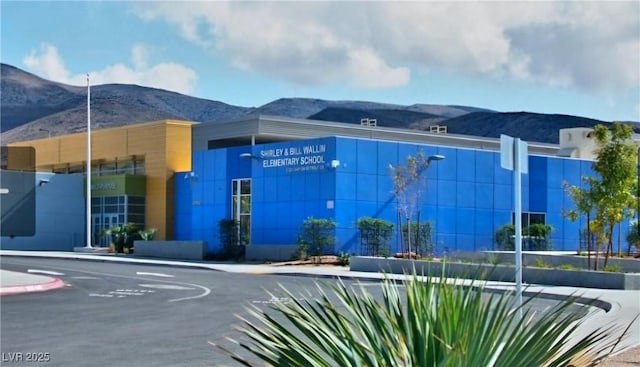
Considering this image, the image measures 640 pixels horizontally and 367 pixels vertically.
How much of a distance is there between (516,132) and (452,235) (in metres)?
103

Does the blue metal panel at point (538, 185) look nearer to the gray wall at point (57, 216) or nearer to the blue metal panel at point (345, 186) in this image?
the blue metal panel at point (345, 186)

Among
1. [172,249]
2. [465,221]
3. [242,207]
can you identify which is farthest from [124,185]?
[465,221]

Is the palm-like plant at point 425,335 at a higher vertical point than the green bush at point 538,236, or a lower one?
higher

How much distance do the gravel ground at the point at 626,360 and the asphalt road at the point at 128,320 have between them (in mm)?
746

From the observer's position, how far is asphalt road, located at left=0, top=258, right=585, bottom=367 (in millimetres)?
11016

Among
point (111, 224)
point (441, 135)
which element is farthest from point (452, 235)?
point (111, 224)

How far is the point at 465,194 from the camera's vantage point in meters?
44.2

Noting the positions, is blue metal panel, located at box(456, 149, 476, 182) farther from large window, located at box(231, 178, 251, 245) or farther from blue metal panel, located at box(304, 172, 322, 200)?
large window, located at box(231, 178, 251, 245)

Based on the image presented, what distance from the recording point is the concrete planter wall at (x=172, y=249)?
4406cm

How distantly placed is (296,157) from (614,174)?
18732 mm

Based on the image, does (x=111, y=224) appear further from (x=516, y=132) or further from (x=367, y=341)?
(x=516, y=132)

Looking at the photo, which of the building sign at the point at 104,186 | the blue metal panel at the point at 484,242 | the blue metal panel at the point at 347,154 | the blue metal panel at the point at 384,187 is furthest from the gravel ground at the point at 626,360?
the building sign at the point at 104,186

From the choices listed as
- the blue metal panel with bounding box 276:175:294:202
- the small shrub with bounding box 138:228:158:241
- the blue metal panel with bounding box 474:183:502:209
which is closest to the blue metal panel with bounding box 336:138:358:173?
the blue metal panel with bounding box 276:175:294:202

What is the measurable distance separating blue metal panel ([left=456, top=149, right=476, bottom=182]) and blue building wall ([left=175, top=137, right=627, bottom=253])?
0.05 meters
